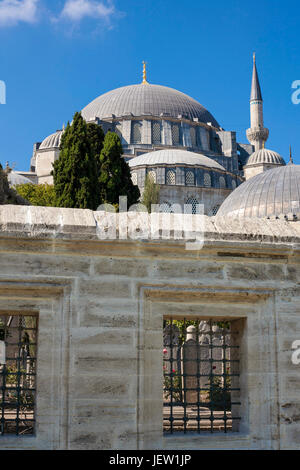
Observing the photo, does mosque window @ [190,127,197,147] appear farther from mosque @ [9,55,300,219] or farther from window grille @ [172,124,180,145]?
window grille @ [172,124,180,145]

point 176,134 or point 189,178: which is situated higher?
point 176,134

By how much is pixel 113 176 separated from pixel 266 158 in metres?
31.6

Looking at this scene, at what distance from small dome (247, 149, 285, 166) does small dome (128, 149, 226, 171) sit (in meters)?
6.62

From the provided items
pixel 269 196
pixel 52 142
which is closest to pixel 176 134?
pixel 52 142

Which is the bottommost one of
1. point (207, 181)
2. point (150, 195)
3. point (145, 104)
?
point (150, 195)

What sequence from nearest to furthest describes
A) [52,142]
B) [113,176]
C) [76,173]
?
[76,173] < [113,176] < [52,142]

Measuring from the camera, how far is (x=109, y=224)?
151 inches

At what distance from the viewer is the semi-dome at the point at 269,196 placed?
3588 centimetres

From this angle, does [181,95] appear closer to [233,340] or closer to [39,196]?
[39,196]

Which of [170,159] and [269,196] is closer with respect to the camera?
[269,196]

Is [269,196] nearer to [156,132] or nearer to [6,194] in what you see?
[156,132]

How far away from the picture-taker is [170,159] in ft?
165

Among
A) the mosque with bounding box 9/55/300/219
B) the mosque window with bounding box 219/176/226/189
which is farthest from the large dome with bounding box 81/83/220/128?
the mosque window with bounding box 219/176/226/189
